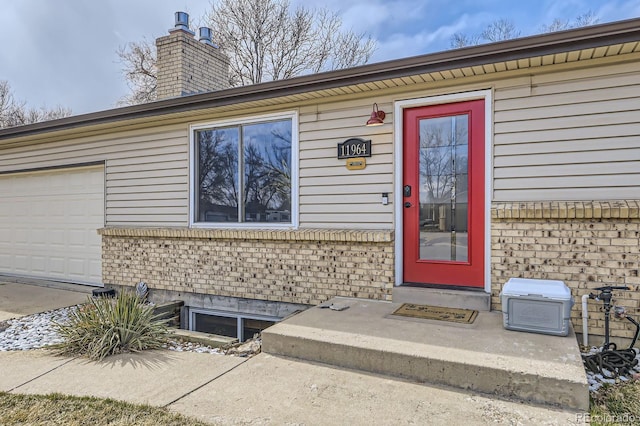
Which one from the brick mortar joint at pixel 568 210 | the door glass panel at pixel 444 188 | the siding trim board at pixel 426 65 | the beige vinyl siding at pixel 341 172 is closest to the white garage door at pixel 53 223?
the siding trim board at pixel 426 65

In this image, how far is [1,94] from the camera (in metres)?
21.4

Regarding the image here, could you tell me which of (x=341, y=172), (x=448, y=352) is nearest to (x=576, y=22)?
(x=341, y=172)

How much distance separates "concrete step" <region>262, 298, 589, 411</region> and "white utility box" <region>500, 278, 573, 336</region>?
0.25 feet

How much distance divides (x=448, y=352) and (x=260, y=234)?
292cm

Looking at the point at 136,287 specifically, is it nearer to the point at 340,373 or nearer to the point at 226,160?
the point at 226,160

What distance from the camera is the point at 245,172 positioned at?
553cm

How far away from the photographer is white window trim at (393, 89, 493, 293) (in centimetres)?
407

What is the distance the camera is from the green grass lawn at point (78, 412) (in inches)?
97.8

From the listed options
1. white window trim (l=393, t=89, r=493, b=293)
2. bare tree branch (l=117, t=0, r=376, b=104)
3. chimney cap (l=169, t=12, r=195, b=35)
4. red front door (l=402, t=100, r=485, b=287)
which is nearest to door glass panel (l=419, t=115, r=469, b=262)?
red front door (l=402, t=100, r=485, b=287)

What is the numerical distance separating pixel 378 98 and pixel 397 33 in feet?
45.9

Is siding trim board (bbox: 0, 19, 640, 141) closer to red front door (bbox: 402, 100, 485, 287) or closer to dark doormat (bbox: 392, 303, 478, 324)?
red front door (bbox: 402, 100, 485, 287)

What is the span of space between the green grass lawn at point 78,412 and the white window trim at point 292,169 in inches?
112

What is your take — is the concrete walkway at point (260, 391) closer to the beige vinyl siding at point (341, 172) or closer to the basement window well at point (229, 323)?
the basement window well at point (229, 323)

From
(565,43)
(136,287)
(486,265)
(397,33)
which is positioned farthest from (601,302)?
(397,33)
